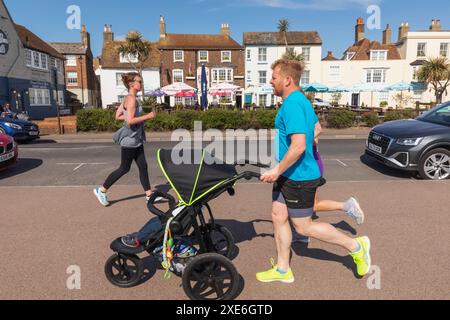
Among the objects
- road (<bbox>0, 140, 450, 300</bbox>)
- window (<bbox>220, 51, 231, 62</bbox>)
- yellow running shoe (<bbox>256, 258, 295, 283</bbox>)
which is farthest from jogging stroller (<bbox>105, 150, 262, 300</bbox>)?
window (<bbox>220, 51, 231, 62</bbox>)

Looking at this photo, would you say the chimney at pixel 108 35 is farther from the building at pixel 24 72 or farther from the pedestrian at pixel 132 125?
the pedestrian at pixel 132 125

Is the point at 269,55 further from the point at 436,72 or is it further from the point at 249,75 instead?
the point at 436,72

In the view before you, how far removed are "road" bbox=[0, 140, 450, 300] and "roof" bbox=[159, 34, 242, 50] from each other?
125ft

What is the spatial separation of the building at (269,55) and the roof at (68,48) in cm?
2170

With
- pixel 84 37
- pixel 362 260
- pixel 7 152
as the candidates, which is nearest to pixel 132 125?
pixel 362 260

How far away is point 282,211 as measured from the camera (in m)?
3.12

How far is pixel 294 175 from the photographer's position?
9.73 feet

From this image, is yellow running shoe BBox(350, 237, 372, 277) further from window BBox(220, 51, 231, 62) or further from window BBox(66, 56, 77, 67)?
window BBox(66, 56, 77, 67)

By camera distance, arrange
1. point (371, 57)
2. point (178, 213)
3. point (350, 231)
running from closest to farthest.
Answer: point (178, 213) → point (350, 231) → point (371, 57)

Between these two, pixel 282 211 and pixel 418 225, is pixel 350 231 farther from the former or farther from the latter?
pixel 282 211

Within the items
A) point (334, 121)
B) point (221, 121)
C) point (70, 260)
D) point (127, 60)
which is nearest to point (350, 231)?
point (70, 260)

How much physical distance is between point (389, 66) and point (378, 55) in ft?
6.26
